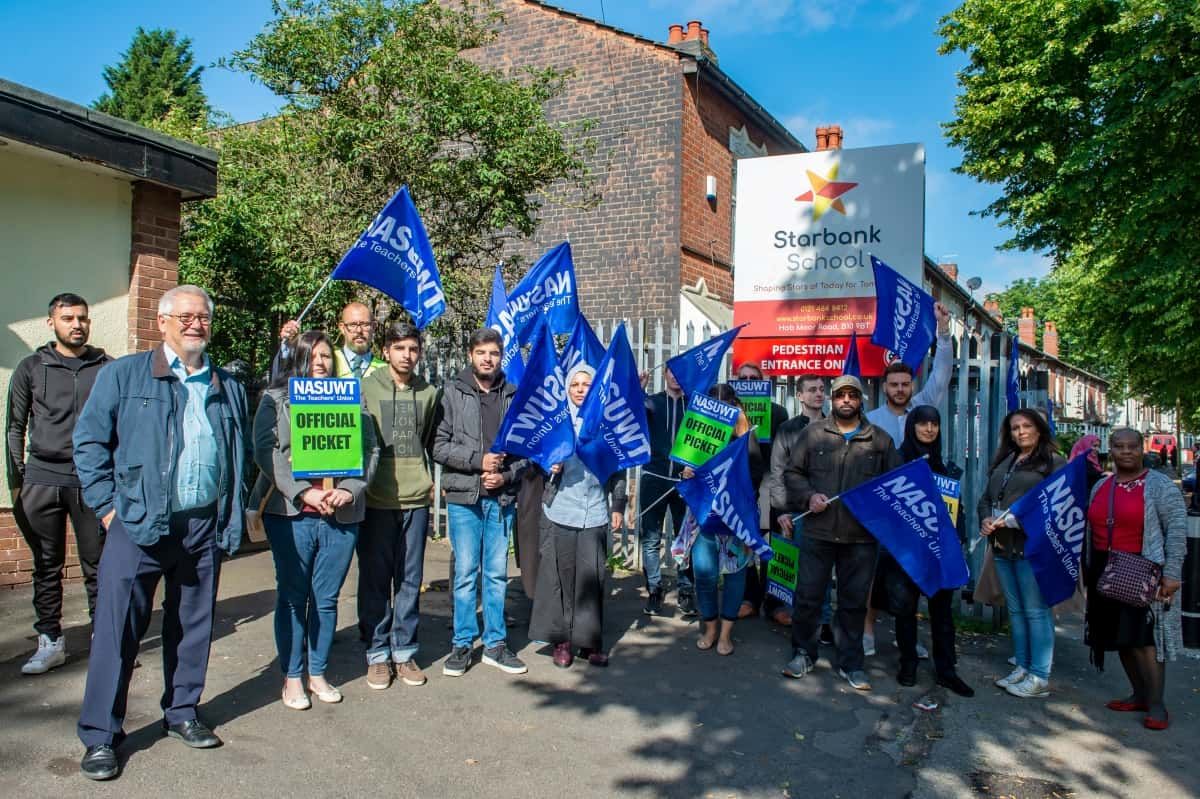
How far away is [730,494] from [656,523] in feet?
4.75

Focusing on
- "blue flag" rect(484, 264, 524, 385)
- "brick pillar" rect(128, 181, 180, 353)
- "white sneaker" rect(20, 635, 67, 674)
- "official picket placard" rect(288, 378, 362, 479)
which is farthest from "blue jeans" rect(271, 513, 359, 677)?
"brick pillar" rect(128, 181, 180, 353)

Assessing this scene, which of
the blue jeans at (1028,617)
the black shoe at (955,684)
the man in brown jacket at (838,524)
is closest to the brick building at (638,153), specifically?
the man in brown jacket at (838,524)

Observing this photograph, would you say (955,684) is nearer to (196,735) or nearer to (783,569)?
(783,569)

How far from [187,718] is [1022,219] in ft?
56.2

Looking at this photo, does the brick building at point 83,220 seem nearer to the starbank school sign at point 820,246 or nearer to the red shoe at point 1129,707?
the starbank school sign at point 820,246

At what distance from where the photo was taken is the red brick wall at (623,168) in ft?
49.2

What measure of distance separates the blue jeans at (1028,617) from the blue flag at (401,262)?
4.20 metres

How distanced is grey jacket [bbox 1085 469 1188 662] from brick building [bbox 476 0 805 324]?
1030 cm

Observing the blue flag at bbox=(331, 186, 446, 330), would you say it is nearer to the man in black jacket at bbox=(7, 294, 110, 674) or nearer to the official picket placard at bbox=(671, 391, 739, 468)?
the man in black jacket at bbox=(7, 294, 110, 674)

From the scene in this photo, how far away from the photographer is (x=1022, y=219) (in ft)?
54.6

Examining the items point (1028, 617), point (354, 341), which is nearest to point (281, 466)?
point (354, 341)

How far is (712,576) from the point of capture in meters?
5.91

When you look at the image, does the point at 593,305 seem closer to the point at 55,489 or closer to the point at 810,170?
the point at 810,170

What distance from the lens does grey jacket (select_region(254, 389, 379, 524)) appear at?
4.42 metres
